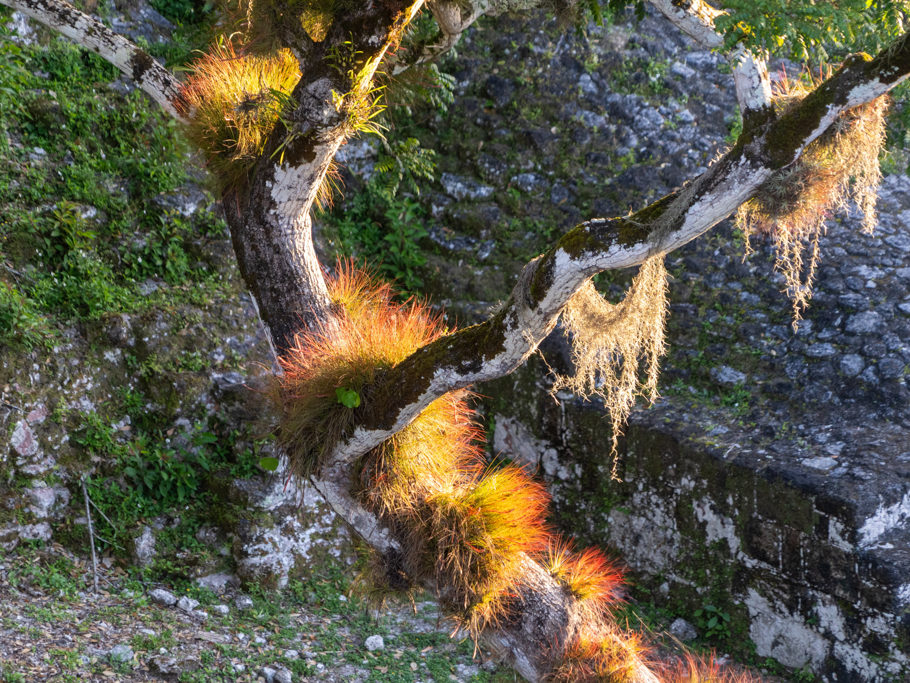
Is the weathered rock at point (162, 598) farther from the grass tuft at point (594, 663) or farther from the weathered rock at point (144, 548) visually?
the grass tuft at point (594, 663)

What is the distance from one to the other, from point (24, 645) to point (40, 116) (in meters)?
3.57

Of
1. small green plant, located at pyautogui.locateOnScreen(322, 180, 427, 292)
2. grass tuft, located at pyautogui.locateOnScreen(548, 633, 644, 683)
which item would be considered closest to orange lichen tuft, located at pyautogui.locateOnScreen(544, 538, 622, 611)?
grass tuft, located at pyautogui.locateOnScreen(548, 633, 644, 683)

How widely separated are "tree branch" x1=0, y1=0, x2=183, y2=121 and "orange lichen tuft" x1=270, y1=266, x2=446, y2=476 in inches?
57.5

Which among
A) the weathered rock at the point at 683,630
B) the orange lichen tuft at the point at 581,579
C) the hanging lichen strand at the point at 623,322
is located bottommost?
the weathered rock at the point at 683,630

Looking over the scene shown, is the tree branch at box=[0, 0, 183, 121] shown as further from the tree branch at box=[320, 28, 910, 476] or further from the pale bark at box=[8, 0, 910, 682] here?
the tree branch at box=[320, 28, 910, 476]

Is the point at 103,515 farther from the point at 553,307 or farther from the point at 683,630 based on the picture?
the point at 683,630

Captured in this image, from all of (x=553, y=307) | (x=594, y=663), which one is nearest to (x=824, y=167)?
(x=553, y=307)

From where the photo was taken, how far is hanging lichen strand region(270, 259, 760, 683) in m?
3.19

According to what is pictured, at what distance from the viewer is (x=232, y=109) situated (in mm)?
3359

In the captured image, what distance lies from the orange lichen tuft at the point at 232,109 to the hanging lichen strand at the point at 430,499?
899mm

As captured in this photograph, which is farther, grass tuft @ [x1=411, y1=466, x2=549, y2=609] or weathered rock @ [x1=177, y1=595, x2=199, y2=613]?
weathered rock @ [x1=177, y1=595, x2=199, y2=613]

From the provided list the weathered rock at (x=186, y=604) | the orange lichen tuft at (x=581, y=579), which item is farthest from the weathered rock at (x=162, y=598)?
the orange lichen tuft at (x=581, y=579)

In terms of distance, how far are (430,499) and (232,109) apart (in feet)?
6.43

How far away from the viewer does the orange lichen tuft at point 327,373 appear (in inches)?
125
